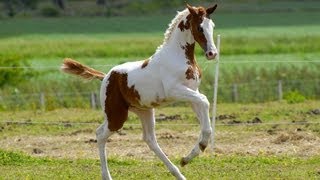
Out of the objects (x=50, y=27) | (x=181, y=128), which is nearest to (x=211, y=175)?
(x=181, y=128)

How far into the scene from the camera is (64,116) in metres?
24.5

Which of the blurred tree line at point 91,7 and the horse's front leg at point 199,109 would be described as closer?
the horse's front leg at point 199,109

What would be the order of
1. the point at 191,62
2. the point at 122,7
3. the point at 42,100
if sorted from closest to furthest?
the point at 191,62
the point at 42,100
the point at 122,7

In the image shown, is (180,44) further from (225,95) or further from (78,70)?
(225,95)

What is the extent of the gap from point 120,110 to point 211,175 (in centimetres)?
159

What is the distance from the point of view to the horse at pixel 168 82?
12625 millimetres

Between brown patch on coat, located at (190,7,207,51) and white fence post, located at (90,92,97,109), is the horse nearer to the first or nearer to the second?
brown patch on coat, located at (190,7,207,51)

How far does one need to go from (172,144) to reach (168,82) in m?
6.33

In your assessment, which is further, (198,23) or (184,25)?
(184,25)

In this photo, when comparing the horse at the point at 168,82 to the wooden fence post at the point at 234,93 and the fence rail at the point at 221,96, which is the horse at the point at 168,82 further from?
the wooden fence post at the point at 234,93

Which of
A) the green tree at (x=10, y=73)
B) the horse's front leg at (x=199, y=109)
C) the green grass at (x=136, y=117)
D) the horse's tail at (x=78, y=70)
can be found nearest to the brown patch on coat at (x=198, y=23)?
the horse's front leg at (x=199, y=109)

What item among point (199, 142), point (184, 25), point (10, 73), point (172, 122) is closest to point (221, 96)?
point (172, 122)

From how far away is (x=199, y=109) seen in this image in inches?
495

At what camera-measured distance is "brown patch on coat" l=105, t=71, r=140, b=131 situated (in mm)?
13469
